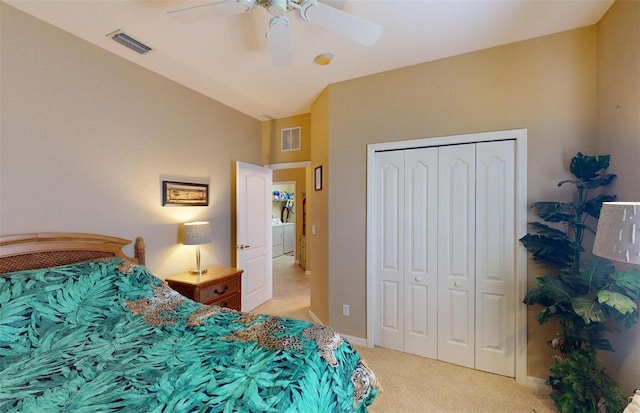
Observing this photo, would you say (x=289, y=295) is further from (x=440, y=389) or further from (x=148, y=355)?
(x=148, y=355)

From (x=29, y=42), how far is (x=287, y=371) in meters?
2.65

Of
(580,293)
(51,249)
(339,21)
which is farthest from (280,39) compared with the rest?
(580,293)

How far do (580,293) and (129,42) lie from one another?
12.3 feet

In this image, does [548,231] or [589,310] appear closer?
[589,310]

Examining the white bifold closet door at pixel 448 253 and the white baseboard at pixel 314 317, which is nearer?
the white bifold closet door at pixel 448 253

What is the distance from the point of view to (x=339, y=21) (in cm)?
146

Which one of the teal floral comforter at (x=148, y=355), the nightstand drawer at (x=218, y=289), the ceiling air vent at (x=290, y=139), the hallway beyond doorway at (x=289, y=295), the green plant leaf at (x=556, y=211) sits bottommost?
the hallway beyond doorway at (x=289, y=295)

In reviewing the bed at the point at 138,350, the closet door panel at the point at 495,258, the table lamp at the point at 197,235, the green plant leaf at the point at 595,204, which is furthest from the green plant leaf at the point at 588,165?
the table lamp at the point at 197,235

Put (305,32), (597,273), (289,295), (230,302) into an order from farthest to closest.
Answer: (289,295), (230,302), (305,32), (597,273)

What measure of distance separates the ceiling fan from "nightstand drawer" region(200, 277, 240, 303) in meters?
2.13

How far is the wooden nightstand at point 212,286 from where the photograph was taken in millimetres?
2417

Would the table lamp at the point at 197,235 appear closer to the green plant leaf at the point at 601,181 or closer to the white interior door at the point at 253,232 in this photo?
the white interior door at the point at 253,232

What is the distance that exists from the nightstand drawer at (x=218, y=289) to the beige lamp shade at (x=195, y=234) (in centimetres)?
47

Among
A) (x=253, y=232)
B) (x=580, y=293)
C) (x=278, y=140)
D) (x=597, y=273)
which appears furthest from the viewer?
(x=278, y=140)
